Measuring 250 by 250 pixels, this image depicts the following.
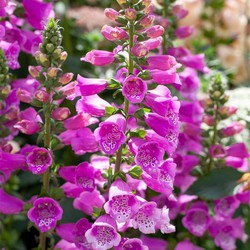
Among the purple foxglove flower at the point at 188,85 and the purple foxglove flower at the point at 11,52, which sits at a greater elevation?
the purple foxglove flower at the point at 11,52

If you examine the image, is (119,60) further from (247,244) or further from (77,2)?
(77,2)

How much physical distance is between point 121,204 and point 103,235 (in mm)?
59

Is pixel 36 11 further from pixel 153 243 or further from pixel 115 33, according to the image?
pixel 153 243

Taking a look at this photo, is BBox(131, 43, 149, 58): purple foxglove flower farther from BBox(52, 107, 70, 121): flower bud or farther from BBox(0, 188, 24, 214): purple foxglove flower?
BBox(0, 188, 24, 214): purple foxglove flower

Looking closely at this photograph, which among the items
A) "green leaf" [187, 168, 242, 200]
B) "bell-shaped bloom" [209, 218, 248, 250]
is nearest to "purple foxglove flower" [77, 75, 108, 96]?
"green leaf" [187, 168, 242, 200]

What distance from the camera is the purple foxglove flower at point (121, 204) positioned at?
1.11m

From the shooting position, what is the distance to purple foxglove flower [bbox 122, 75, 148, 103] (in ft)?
3.65

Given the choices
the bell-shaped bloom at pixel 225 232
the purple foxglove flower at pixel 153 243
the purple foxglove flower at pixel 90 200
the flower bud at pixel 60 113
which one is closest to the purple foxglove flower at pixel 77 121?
the flower bud at pixel 60 113

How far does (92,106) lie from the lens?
121 centimetres

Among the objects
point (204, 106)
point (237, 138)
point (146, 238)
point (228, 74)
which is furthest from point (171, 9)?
point (228, 74)

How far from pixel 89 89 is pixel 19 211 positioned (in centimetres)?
28

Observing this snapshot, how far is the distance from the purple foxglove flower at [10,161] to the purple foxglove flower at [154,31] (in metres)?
0.32

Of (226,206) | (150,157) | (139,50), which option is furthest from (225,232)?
(139,50)

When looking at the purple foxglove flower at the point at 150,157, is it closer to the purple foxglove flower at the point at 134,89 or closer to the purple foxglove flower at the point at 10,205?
the purple foxglove flower at the point at 134,89
